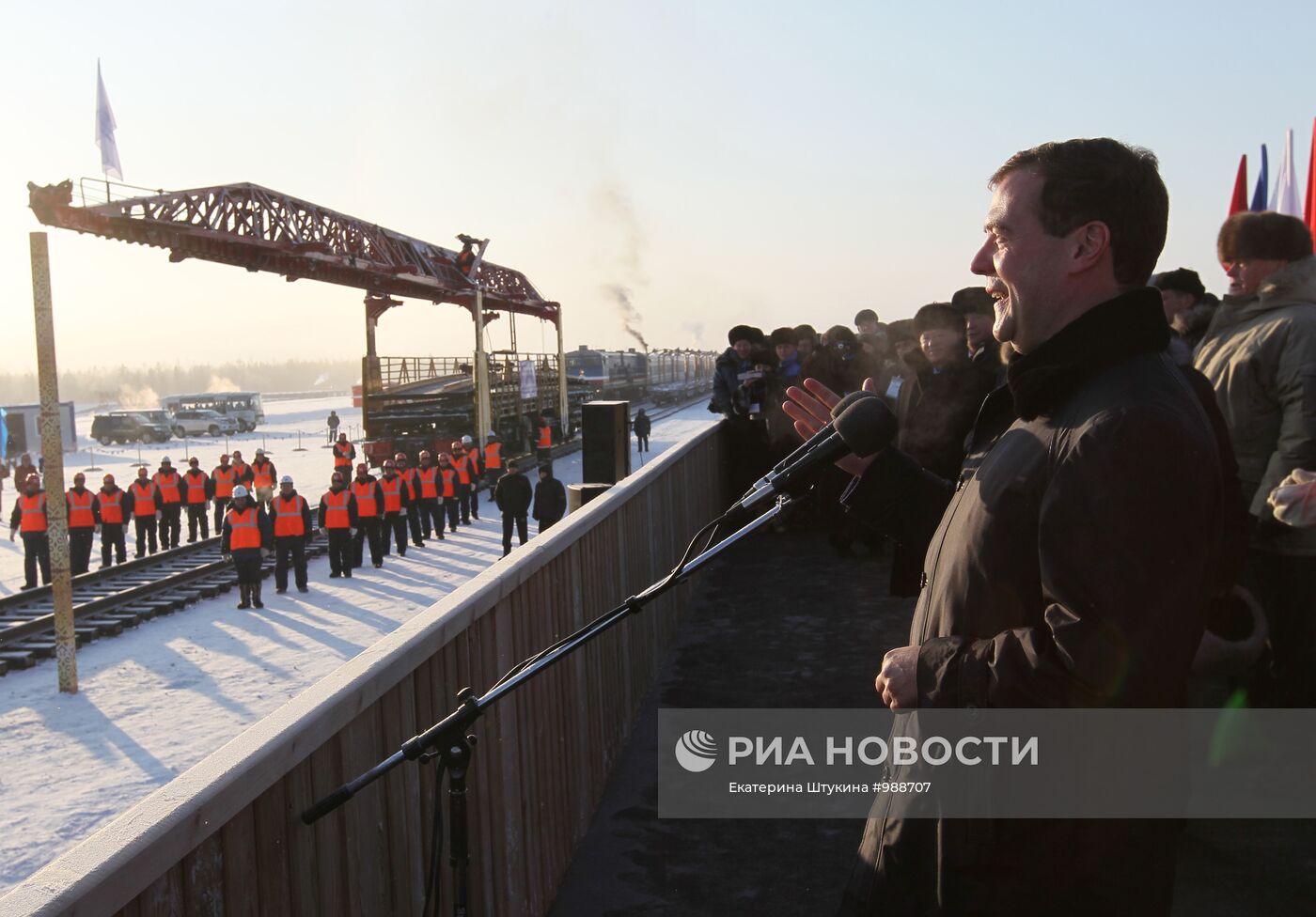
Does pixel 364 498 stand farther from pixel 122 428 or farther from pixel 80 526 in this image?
pixel 122 428

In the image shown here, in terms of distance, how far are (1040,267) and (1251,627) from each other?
2097mm

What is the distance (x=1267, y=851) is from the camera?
11.9 ft

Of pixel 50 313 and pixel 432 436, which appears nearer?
pixel 50 313

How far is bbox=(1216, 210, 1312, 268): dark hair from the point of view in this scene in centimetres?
405

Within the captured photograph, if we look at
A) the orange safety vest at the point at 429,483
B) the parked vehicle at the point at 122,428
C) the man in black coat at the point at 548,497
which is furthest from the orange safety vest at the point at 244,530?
the parked vehicle at the point at 122,428

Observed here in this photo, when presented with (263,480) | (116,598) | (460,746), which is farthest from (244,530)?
(460,746)

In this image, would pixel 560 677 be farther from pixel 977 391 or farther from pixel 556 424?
pixel 556 424

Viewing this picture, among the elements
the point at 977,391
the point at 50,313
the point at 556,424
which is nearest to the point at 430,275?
the point at 556,424

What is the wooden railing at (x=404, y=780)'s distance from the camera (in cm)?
155

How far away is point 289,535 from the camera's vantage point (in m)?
17.3

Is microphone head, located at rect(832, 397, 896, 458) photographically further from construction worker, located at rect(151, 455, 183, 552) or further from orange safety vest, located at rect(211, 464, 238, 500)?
orange safety vest, located at rect(211, 464, 238, 500)

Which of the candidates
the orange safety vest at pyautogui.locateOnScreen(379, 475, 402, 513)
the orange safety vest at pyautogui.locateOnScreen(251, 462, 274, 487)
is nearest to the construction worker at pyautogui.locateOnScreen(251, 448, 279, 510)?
the orange safety vest at pyautogui.locateOnScreen(251, 462, 274, 487)

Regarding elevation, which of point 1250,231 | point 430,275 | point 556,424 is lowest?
point 556,424

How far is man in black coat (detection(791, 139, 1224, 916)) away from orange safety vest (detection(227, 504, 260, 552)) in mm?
15038
